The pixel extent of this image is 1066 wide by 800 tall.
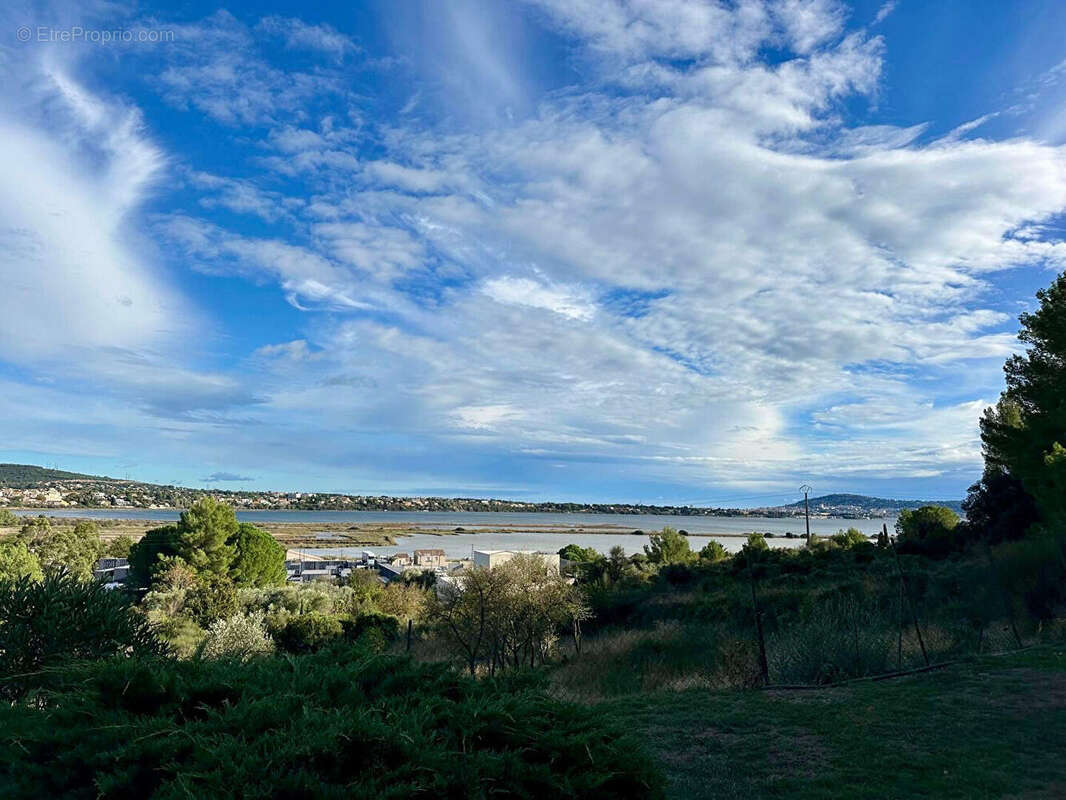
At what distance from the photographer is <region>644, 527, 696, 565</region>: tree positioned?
1740 inches

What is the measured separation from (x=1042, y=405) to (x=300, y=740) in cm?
2413

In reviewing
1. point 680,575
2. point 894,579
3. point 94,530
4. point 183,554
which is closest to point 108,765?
point 894,579

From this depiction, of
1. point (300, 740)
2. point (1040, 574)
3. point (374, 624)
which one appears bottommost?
point (374, 624)

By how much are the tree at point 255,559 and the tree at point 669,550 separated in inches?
959

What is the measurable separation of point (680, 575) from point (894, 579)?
1221 cm

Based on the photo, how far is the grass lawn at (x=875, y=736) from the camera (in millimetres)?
5750

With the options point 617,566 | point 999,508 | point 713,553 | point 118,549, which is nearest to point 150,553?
point 118,549

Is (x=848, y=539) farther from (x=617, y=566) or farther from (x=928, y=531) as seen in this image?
(x=617, y=566)

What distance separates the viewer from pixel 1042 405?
67.2ft

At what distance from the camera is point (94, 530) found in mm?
54688

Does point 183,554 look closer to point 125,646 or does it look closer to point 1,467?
point 125,646

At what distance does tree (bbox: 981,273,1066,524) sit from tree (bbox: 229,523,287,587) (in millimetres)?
38593

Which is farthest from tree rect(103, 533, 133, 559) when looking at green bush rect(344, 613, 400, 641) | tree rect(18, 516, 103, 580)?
green bush rect(344, 613, 400, 641)

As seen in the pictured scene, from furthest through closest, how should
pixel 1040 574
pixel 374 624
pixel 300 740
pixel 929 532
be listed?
pixel 929 532, pixel 374 624, pixel 1040 574, pixel 300 740
